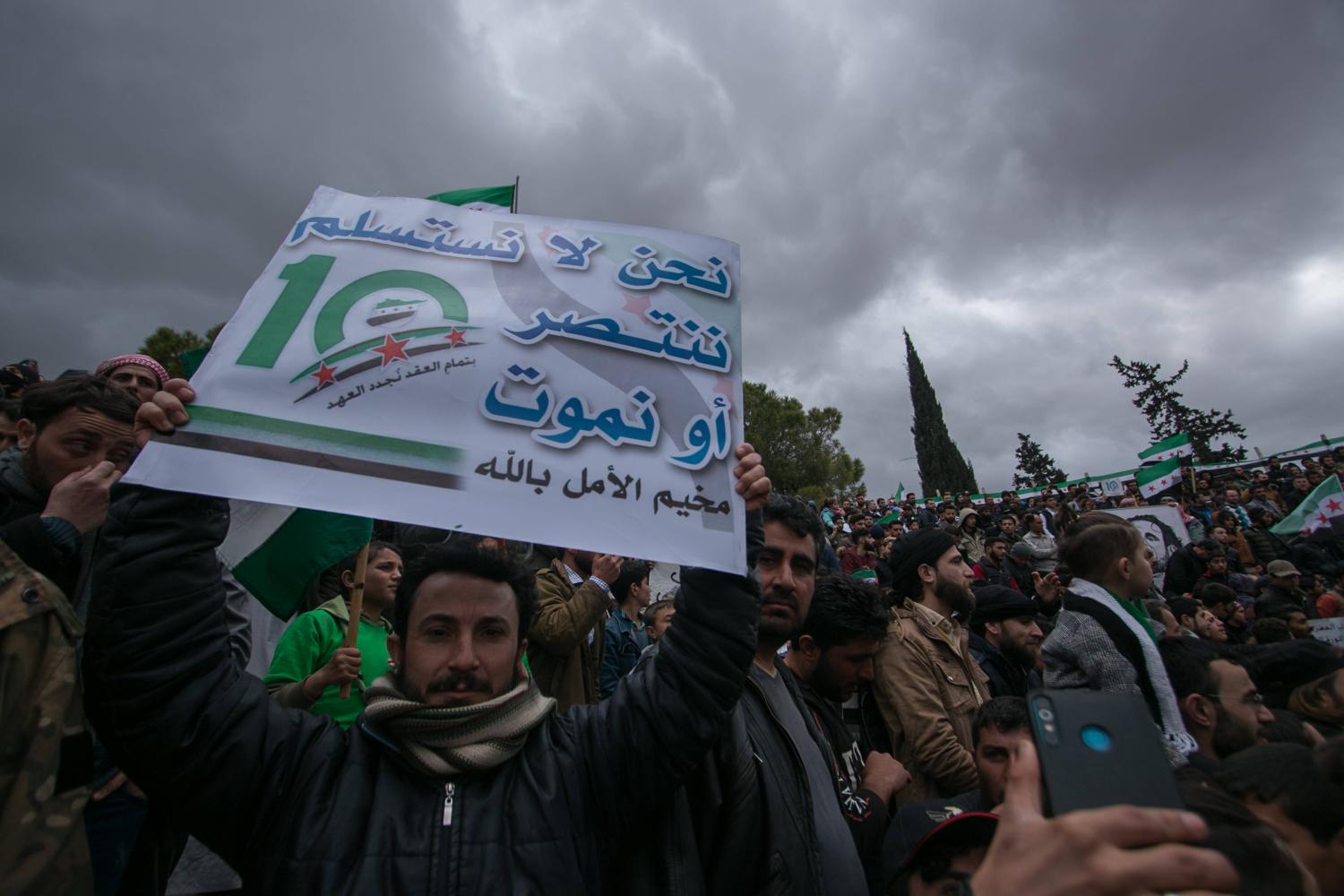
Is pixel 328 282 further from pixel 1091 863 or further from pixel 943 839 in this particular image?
pixel 943 839

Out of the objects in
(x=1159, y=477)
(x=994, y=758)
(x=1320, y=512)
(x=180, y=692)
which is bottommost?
(x=994, y=758)

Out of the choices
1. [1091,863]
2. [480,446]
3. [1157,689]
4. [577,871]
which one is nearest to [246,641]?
[480,446]

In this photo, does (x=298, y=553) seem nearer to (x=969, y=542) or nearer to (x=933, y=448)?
(x=969, y=542)

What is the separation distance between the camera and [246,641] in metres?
2.78

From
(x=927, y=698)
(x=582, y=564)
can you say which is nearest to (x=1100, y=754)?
(x=927, y=698)

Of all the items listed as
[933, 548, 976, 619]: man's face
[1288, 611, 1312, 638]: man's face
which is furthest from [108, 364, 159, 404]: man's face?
[1288, 611, 1312, 638]: man's face

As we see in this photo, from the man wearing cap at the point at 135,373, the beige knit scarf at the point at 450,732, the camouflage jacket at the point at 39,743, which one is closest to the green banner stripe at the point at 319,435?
the camouflage jacket at the point at 39,743

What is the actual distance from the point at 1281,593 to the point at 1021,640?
576 cm

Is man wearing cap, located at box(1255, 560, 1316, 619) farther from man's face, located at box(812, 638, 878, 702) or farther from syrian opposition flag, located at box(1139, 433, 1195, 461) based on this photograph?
syrian opposition flag, located at box(1139, 433, 1195, 461)

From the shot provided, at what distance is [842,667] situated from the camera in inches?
119

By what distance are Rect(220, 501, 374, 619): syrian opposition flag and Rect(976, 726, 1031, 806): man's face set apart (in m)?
2.80

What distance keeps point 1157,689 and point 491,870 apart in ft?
9.73

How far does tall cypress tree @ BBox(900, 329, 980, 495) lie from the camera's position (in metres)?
61.9

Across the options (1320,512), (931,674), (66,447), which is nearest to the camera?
(66,447)
